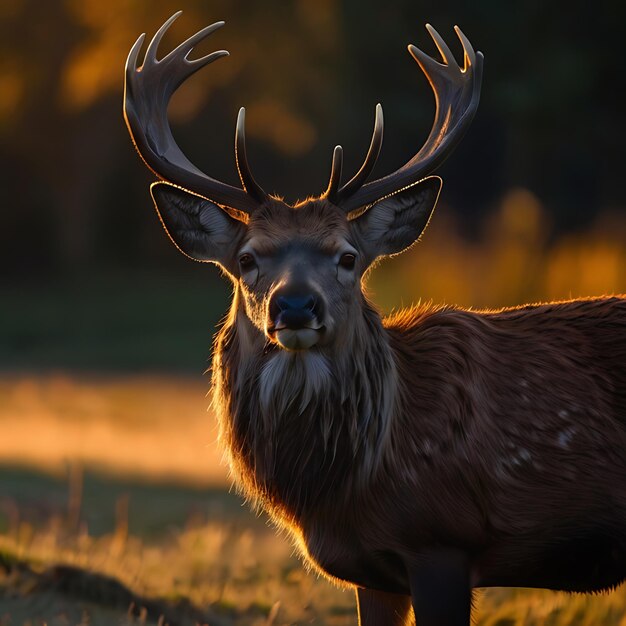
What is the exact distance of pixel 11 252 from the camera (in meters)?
30.4

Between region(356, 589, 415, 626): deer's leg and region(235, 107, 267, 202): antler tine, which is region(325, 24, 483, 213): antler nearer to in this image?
region(235, 107, 267, 202): antler tine

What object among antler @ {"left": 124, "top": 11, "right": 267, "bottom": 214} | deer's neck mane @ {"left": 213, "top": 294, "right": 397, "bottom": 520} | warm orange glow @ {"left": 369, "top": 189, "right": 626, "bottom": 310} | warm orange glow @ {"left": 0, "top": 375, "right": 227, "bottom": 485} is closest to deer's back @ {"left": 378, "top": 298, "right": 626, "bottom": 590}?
deer's neck mane @ {"left": 213, "top": 294, "right": 397, "bottom": 520}

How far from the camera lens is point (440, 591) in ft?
16.0

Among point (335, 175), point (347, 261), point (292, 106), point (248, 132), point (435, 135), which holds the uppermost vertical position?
point (292, 106)

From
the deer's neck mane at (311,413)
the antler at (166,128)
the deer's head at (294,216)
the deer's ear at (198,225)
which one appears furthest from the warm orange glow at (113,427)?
the deer's neck mane at (311,413)

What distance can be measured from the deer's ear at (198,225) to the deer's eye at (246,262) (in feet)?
0.50

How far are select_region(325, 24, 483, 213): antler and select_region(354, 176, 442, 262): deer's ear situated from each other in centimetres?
7

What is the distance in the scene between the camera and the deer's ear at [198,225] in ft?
17.7

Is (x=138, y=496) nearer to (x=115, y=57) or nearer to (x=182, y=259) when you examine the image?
(x=115, y=57)

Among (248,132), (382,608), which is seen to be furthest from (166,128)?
(248,132)

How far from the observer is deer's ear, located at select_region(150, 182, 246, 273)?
5.38 metres

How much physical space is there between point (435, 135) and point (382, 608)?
203cm

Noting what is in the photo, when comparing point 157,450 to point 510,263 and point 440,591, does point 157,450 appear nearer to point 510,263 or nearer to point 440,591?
point 510,263

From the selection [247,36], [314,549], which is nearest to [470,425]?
[314,549]
